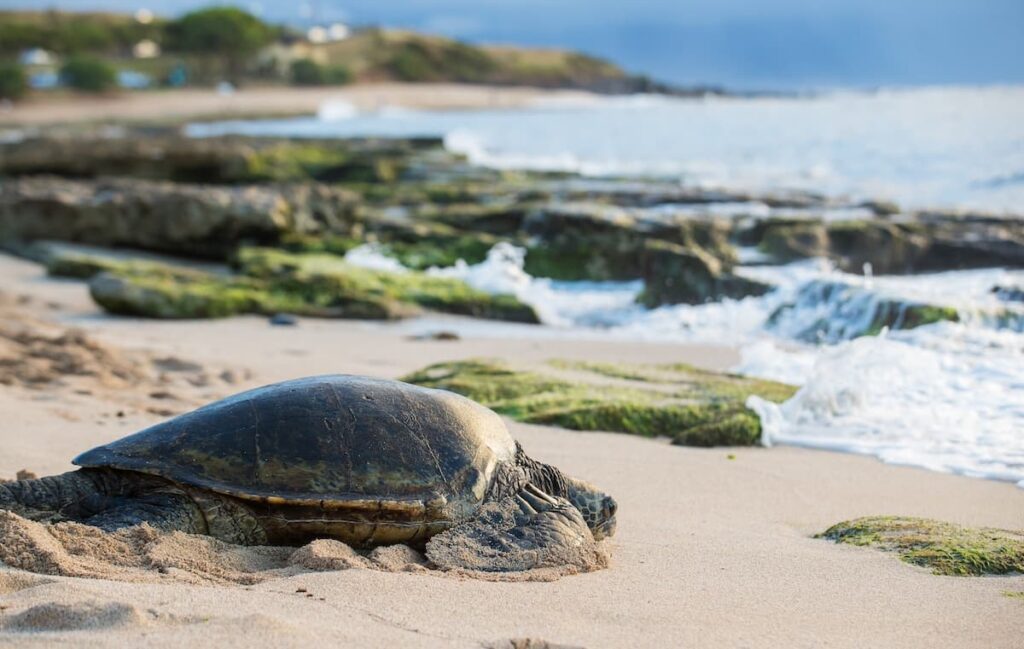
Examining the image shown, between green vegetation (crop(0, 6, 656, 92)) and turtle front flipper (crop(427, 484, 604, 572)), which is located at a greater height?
green vegetation (crop(0, 6, 656, 92))

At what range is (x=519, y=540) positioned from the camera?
3.66 metres

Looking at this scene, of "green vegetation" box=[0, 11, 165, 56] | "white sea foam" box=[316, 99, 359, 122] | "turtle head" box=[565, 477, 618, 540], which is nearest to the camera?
"turtle head" box=[565, 477, 618, 540]

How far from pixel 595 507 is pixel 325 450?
1025 mm

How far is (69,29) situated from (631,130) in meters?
67.3

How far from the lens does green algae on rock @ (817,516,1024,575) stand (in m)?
3.65

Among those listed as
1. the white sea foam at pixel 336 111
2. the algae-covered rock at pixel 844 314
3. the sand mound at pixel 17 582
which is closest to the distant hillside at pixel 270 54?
the white sea foam at pixel 336 111

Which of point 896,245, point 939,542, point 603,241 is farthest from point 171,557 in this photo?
point 896,245

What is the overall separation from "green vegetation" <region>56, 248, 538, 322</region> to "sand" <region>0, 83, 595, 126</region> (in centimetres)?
4725

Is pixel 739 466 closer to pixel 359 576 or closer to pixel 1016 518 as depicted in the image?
pixel 1016 518

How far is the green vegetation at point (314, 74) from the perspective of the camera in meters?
89.9

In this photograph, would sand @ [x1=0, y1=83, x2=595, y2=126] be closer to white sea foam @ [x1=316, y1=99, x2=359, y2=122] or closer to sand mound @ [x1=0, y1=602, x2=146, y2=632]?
white sea foam @ [x1=316, y1=99, x2=359, y2=122]

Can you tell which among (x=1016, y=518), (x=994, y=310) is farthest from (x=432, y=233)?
(x=1016, y=518)

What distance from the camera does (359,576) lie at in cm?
331

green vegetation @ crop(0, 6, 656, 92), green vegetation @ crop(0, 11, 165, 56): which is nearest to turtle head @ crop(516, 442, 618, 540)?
green vegetation @ crop(0, 6, 656, 92)
